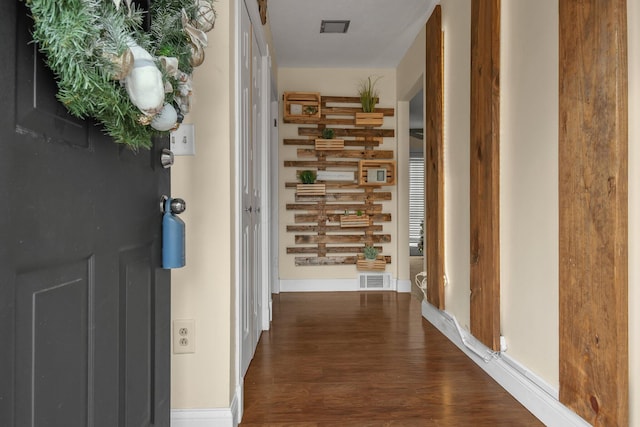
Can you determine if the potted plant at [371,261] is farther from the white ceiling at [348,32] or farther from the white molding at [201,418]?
the white molding at [201,418]

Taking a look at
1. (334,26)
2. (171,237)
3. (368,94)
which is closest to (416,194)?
(368,94)

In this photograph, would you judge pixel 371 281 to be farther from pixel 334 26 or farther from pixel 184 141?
pixel 184 141

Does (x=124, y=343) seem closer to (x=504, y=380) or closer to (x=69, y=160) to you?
(x=69, y=160)

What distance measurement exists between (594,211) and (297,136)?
3.79m

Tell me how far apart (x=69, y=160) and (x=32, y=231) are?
0.15 meters

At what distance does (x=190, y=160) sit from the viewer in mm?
1751

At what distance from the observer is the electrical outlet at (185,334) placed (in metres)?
1.76

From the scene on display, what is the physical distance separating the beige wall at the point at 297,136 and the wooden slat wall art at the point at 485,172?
239cm

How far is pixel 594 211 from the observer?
1.52 metres

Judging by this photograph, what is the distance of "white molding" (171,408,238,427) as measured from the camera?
1.73 m

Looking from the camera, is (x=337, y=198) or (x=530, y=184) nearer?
(x=530, y=184)

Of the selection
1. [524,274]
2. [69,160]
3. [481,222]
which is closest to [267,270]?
[481,222]

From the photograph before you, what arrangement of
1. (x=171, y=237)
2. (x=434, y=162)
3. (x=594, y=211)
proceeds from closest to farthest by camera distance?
(x=171, y=237) → (x=594, y=211) → (x=434, y=162)

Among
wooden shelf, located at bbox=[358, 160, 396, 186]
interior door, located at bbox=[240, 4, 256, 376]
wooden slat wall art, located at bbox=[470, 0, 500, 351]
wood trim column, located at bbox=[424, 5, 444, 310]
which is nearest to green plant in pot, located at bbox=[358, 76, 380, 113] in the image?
wooden shelf, located at bbox=[358, 160, 396, 186]
